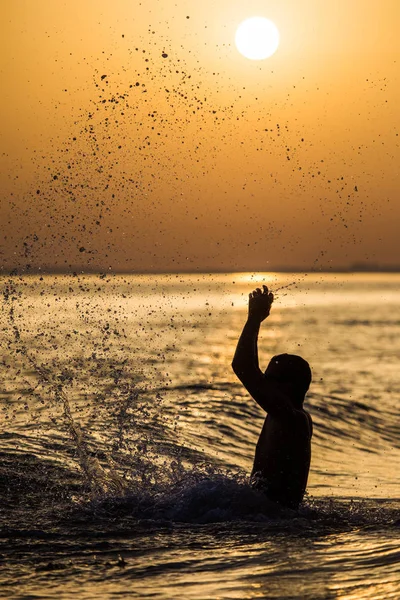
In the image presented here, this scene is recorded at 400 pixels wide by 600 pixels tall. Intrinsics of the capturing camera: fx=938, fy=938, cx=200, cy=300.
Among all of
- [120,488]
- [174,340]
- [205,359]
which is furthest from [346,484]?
[174,340]

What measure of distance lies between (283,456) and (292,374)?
67cm

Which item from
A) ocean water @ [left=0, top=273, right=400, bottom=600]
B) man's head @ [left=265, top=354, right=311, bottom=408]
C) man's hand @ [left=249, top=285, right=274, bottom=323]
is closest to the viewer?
ocean water @ [left=0, top=273, right=400, bottom=600]

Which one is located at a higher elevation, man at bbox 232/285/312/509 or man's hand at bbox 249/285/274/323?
man's hand at bbox 249/285/274/323

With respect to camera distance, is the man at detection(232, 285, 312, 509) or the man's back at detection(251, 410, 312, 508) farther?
the man's back at detection(251, 410, 312, 508)

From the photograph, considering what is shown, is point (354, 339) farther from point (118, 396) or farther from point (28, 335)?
point (118, 396)

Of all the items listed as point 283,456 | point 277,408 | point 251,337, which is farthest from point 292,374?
point 283,456

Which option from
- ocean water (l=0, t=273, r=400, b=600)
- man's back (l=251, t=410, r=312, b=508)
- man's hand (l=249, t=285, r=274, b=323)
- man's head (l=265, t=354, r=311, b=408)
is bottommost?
ocean water (l=0, t=273, r=400, b=600)

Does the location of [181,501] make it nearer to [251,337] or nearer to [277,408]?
[277,408]

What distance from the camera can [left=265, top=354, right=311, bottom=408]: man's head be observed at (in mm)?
7508

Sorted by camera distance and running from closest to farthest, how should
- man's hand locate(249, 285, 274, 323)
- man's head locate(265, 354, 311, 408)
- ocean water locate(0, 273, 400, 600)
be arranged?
ocean water locate(0, 273, 400, 600)
man's hand locate(249, 285, 274, 323)
man's head locate(265, 354, 311, 408)

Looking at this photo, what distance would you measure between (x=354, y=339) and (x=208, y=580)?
47.4 meters

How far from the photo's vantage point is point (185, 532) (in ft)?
25.4

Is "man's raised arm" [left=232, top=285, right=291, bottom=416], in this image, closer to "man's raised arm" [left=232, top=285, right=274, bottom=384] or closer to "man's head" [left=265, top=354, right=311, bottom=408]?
"man's raised arm" [left=232, top=285, right=274, bottom=384]

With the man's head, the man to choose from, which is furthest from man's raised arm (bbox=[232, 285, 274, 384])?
the man's head
